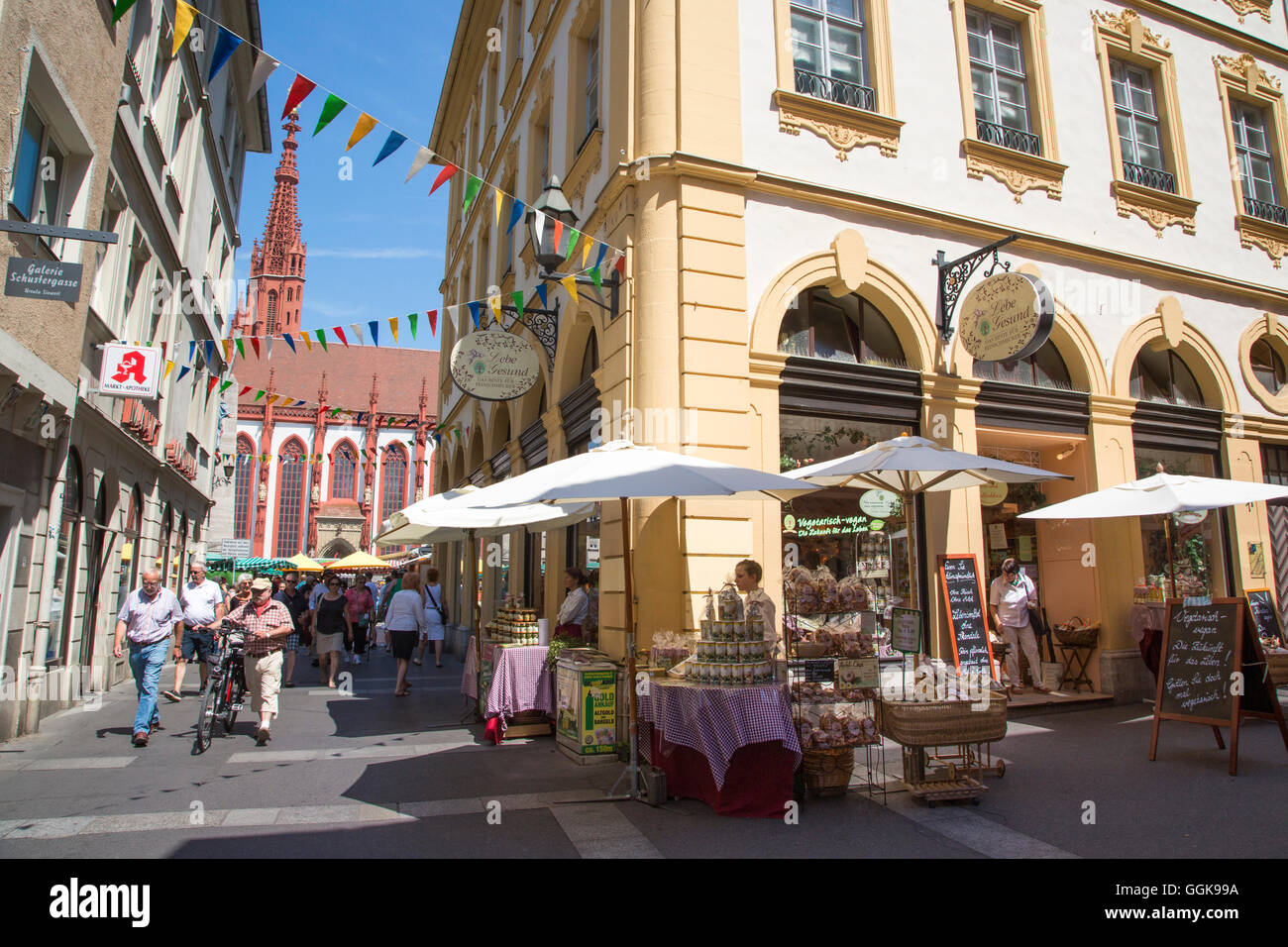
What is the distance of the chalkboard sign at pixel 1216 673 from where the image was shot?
6.69 meters

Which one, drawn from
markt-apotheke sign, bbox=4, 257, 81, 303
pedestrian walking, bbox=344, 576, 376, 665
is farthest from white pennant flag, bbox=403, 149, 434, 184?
pedestrian walking, bbox=344, 576, 376, 665

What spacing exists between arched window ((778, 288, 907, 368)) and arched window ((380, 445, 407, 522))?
53523mm

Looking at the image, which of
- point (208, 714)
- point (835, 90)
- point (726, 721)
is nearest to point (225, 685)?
point (208, 714)

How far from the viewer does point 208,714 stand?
8.34 m

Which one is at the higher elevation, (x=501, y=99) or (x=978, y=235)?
(x=501, y=99)

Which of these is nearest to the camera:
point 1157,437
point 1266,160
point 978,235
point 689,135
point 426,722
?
point 689,135

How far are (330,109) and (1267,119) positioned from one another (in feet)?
48.8

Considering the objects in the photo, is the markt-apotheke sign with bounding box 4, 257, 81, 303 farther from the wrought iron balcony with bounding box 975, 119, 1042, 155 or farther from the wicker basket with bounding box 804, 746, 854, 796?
the wrought iron balcony with bounding box 975, 119, 1042, 155

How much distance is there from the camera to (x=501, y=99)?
53.0 ft

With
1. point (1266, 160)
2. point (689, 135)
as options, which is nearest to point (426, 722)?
point (689, 135)

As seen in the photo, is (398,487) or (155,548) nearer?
(155,548)

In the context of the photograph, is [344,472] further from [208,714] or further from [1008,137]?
[1008,137]
